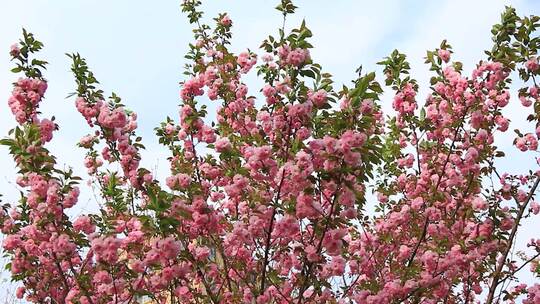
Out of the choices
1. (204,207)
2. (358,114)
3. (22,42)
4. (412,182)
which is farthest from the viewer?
(412,182)

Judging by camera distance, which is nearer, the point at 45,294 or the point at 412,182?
the point at 45,294

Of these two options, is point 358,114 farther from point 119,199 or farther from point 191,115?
point 119,199

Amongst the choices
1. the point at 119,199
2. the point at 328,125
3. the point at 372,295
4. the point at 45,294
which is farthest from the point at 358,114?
the point at 45,294

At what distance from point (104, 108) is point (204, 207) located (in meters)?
1.15

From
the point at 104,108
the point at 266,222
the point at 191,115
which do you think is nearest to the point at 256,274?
the point at 266,222

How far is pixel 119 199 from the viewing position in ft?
18.1

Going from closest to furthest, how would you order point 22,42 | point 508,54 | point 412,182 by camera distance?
point 22,42 < point 508,54 < point 412,182

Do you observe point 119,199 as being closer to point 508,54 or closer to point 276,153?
point 276,153

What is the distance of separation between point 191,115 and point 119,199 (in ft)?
3.57

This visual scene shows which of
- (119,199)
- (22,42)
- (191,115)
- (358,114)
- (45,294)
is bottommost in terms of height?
(45,294)

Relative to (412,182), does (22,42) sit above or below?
above

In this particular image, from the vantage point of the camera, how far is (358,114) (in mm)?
4039

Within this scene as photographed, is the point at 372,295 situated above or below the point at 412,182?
below

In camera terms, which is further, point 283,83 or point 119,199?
point 119,199
